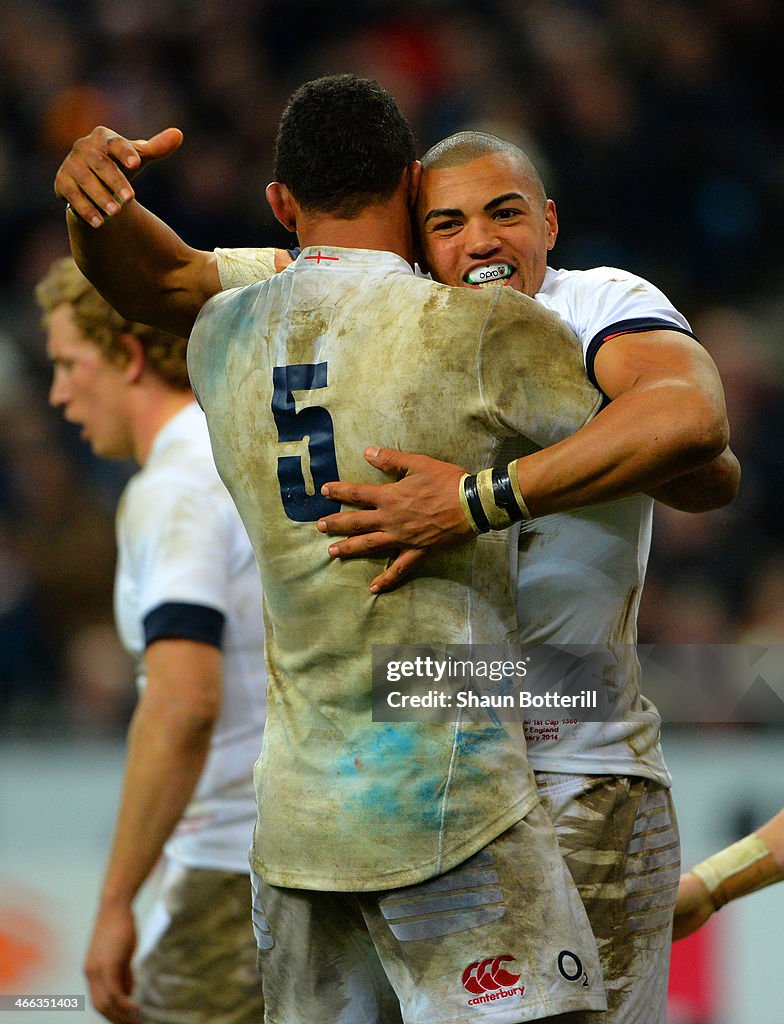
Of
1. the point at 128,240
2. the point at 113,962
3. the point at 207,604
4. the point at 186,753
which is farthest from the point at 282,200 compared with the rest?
the point at 113,962

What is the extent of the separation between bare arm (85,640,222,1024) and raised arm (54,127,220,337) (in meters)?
1.07

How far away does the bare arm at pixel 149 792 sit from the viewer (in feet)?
10.6

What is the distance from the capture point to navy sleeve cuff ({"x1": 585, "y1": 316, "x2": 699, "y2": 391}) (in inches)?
80.7

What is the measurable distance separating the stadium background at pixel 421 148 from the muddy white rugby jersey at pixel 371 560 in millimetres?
2611

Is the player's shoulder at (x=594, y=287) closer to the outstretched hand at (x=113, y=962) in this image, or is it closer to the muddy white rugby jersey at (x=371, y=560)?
the muddy white rugby jersey at (x=371, y=560)

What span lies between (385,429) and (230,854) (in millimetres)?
1733

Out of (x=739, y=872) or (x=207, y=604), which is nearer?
(x=739, y=872)

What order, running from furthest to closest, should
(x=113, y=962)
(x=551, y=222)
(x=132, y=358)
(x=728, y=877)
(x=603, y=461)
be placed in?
(x=132, y=358)
(x=113, y=962)
(x=728, y=877)
(x=551, y=222)
(x=603, y=461)

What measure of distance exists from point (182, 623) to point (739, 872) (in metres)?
1.39

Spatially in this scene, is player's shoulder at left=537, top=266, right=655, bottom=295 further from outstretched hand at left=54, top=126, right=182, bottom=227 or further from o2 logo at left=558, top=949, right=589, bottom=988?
o2 logo at left=558, top=949, right=589, bottom=988

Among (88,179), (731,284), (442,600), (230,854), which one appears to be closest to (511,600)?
(442,600)

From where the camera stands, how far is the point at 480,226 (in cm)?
235

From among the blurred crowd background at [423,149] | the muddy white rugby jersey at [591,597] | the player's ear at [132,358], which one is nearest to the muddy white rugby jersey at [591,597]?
the muddy white rugby jersey at [591,597]

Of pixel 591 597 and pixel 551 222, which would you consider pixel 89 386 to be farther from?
pixel 591 597
